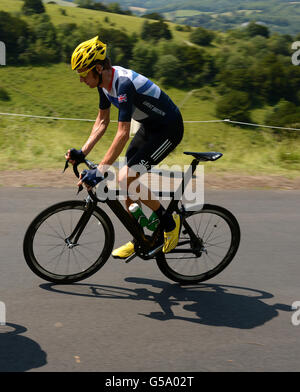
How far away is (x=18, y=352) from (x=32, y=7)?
3010cm

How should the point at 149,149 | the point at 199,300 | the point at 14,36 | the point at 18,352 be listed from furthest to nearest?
the point at 14,36
the point at 199,300
the point at 149,149
the point at 18,352

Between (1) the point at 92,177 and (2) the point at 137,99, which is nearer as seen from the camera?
(1) the point at 92,177

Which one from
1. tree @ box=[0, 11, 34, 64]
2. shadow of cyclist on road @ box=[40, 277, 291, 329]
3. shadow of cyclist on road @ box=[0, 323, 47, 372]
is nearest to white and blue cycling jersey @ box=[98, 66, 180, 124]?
shadow of cyclist on road @ box=[40, 277, 291, 329]

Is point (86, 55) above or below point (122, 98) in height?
above

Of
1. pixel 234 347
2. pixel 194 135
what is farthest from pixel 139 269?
pixel 194 135

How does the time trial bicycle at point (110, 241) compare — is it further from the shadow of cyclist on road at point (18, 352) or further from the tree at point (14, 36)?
the tree at point (14, 36)

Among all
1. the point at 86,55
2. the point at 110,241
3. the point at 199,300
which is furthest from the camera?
the point at 110,241

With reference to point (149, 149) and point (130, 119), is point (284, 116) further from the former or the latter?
point (130, 119)

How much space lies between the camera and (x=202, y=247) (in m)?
5.41

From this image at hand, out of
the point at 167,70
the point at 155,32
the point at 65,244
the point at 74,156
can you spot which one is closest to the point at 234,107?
the point at 167,70

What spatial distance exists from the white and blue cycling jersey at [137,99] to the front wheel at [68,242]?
88 cm

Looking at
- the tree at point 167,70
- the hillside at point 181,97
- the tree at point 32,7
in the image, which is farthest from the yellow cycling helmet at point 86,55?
the tree at point 32,7

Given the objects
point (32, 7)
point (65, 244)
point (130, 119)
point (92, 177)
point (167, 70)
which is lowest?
point (167, 70)

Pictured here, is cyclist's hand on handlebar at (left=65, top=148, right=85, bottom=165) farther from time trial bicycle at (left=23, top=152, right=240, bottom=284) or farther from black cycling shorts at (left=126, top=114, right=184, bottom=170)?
black cycling shorts at (left=126, top=114, right=184, bottom=170)
